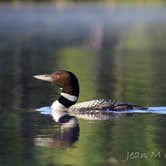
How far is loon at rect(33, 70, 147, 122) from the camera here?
44.5 ft

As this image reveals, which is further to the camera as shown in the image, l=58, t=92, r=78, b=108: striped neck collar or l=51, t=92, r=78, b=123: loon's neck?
l=58, t=92, r=78, b=108: striped neck collar

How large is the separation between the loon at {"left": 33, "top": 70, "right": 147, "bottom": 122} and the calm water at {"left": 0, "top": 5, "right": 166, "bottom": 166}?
0.34m

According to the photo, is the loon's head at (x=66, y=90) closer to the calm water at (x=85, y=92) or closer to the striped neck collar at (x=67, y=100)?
the striped neck collar at (x=67, y=100)

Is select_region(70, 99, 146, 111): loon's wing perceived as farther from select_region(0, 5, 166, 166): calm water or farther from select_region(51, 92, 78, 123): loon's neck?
select_region(0, 5, 166, 166): calm water

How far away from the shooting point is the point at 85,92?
16844 millimetres

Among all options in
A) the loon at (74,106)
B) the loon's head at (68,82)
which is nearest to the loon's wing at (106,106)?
the loon at (74,106)

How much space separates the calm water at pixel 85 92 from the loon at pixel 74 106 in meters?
0.34

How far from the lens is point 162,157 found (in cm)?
1002

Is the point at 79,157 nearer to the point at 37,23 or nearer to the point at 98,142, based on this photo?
the point at 98,142

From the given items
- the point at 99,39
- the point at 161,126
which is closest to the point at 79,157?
the point at 161,126

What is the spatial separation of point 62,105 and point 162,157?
13.9 ft

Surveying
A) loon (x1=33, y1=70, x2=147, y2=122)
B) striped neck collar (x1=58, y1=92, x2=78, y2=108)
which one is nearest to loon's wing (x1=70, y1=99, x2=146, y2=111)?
loon (x1=33, y1=70, x2=147, y2=122)

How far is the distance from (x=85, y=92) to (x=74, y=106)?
291cm

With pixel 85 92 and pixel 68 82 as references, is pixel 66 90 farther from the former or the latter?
pixel 85 92
